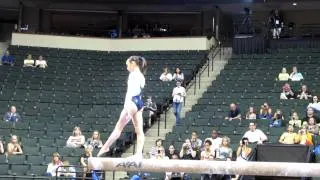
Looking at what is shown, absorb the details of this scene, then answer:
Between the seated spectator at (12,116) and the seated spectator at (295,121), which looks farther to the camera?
the seated spectator at (12,116)

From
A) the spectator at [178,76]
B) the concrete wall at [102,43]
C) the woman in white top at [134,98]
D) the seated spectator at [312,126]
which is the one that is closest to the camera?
the woman in white top at [134,98]

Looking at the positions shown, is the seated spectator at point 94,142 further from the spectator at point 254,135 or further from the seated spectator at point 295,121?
the seated spectator at point 295,121

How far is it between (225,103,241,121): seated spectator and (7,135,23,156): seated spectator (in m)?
5.67

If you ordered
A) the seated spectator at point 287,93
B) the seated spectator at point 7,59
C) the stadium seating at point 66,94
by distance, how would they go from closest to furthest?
1. the stadium seating at point 66,94
2. the seated spectator at point 287,93
3. the seated spectator at point 7,59

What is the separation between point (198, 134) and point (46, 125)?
466 centimetres

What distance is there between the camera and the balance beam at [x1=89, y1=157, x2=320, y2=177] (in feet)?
29.6

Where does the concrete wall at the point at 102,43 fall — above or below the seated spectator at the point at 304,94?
above

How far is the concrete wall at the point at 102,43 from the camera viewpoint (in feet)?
86.4

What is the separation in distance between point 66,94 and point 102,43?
597 centimetres

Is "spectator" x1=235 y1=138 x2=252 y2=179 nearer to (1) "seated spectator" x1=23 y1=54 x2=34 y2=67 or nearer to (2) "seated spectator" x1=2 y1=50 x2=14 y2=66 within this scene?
(1) "seated spectator" x1=23 y1=54 x2=34 y2=67

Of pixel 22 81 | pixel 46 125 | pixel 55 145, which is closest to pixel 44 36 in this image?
pixel 22 81

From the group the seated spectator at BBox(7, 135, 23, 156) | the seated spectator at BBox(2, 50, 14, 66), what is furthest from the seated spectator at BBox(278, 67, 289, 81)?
the seated spectator at BBox(2, 50, 14, 66)

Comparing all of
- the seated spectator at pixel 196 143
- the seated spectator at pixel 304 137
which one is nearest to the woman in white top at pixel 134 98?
the seated spectator at pixel 196 143

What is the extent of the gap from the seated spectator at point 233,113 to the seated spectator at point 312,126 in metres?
2.29
